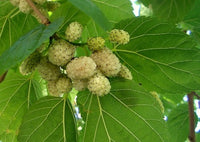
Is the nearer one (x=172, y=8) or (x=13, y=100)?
(x=172, y=8)

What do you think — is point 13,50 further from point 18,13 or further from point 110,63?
point 18,13

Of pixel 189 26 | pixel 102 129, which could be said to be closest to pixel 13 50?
pixel 102 129

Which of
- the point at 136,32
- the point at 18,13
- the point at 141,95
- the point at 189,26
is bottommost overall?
the point at 189,26

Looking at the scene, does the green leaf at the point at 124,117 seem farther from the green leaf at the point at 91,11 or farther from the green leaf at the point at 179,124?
the green leaf at the point at 179,124

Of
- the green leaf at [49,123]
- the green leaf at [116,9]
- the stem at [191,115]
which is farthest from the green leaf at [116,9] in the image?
the stem at [191,115]

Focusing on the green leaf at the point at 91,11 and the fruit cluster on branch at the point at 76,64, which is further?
the fruit cluster on branch at the point at 76,64

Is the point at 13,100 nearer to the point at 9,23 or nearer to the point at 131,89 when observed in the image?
the point at 9,23

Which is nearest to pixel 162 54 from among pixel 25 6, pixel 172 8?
pixel 172 8
